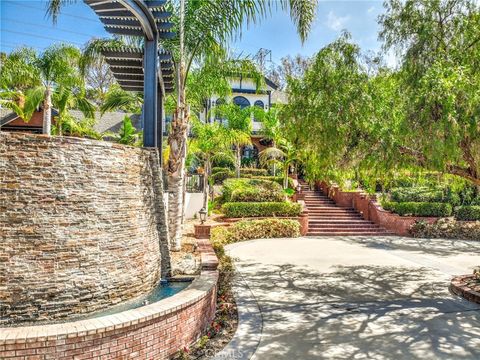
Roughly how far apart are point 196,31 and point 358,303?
7620 mm

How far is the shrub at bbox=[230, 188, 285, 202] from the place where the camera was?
16984 mm

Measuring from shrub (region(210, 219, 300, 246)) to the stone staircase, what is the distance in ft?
4.48

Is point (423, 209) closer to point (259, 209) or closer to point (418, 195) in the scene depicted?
point (418, 195)

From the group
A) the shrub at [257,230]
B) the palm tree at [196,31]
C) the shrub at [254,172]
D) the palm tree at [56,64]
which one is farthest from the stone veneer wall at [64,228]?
the shrub at [254,172]

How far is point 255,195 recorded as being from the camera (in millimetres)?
17078

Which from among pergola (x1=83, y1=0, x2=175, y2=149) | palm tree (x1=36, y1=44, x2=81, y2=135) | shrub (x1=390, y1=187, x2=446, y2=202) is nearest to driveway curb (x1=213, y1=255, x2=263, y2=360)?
pergola (x1=83, y1=0, x2=175, y2=149)

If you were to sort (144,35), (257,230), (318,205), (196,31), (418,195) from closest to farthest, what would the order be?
(144,35)
(196,31)
(257,230)
(418,195)
(318,205)

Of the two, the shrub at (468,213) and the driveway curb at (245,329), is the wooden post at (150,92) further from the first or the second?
the shrub at (468,213)

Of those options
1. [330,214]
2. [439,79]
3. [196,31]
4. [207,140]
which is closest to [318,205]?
[330,214]

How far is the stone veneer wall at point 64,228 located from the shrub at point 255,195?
1056 centimetres

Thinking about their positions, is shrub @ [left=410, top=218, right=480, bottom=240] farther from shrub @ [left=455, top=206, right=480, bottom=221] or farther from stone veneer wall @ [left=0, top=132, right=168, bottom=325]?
stone veneer wall @ [left=0, top=132, right=168, bottom=325]

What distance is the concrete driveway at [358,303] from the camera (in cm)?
545

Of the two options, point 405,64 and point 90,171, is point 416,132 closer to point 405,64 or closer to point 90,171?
point 405,64

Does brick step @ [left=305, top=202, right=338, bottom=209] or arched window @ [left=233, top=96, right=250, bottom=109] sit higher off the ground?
arched window @ [left=233, top=96, right=250, bottom=109]
